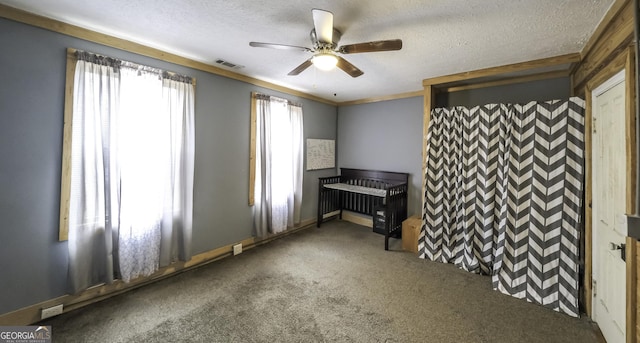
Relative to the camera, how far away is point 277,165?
3764 mm

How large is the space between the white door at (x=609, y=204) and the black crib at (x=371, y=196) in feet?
6.62

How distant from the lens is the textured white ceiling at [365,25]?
1.71 metres

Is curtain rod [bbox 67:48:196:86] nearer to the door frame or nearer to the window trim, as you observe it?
the window trim

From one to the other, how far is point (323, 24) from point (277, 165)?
2383 millimetres

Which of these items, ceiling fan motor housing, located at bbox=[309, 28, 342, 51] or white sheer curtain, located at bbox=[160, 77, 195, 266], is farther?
white sheer curtain, located at bbox=[160, 77, 195, 266]

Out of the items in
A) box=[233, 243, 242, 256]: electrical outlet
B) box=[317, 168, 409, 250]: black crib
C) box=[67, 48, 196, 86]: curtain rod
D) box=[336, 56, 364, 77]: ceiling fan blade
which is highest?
box=[67, 48, 196, 86]: curtain rod

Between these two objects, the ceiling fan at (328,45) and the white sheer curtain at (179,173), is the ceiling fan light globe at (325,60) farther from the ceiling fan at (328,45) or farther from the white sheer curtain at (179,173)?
the white sheer curtain at (179,173)

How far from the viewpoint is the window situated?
3496 millimetres

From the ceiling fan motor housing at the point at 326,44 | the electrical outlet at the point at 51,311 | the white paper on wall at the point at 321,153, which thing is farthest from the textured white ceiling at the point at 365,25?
the electrical outlet at the point at 51,311

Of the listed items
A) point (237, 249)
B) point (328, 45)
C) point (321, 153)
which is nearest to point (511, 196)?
point (328, 45)

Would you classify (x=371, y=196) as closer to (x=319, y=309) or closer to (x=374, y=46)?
(x=319, y=309)

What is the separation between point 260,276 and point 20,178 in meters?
2.19


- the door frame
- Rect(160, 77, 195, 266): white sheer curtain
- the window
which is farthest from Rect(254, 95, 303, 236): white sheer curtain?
the door frame

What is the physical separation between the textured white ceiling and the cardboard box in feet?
6.98
